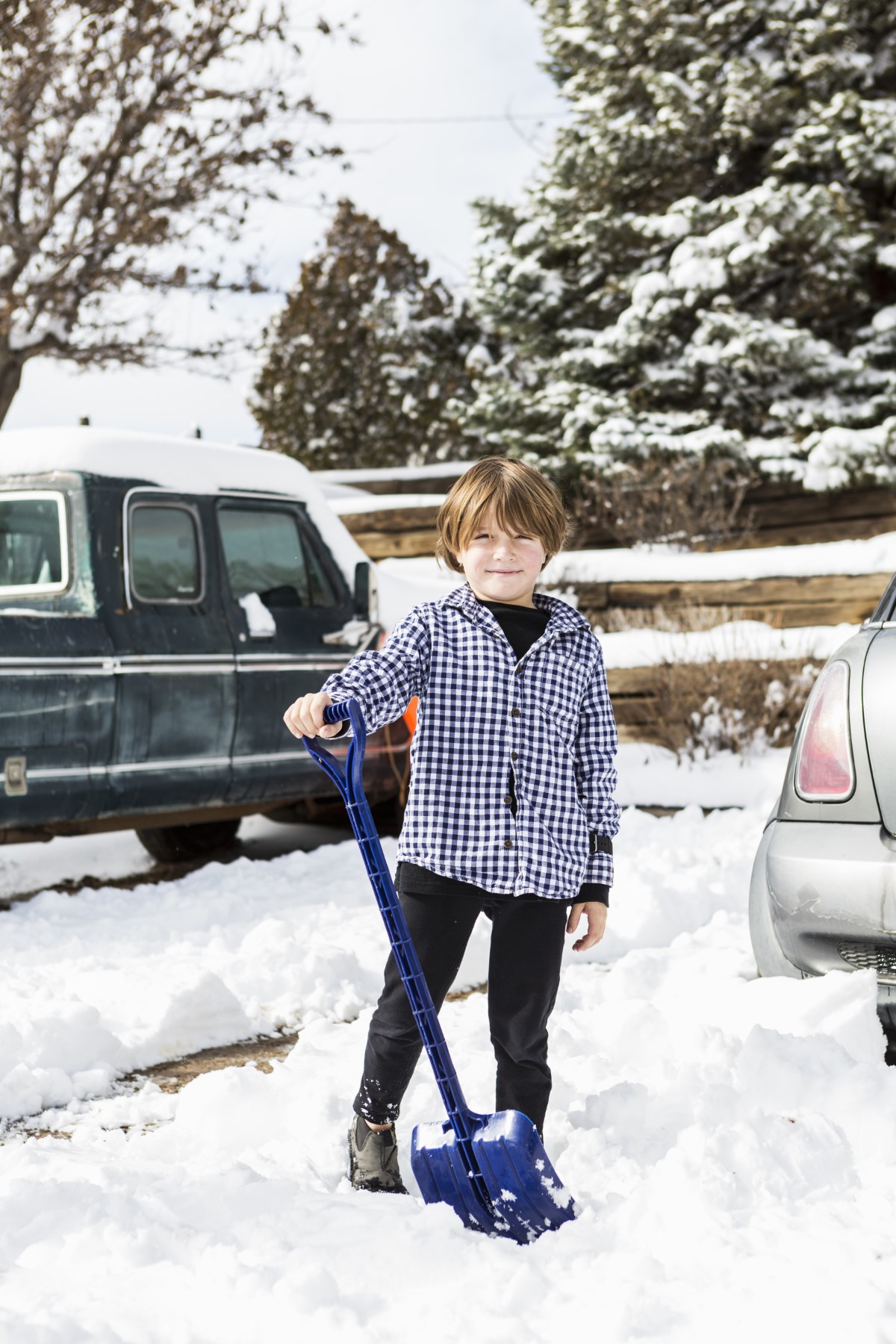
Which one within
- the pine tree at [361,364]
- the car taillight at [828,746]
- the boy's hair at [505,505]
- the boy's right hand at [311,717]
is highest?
the pine tree at [361,364]

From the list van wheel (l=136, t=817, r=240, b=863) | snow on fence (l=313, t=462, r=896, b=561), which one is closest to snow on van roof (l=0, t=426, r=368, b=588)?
van wheel (l=136, t=817, r=240, b=863)

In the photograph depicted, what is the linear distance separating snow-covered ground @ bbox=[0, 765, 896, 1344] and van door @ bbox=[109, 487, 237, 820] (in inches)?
52.5

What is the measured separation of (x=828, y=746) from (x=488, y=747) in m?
0.97

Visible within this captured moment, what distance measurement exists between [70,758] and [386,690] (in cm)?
340

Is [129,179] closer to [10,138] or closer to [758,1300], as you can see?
[10,138]

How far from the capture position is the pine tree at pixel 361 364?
21406 mm

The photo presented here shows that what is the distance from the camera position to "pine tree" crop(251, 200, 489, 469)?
21.4 m

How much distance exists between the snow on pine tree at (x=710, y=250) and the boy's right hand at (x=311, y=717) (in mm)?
12116

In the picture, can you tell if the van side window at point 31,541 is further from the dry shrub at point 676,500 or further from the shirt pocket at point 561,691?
the dry shrub at point 676,500

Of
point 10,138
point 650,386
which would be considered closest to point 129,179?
point 10,138

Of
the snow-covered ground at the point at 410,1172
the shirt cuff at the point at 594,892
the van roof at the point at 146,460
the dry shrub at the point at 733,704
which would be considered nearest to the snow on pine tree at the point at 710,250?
the dry shrub at the point at 733,704

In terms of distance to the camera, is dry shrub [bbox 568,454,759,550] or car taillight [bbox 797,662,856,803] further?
dry shrub [bbox 568,454,759,550]

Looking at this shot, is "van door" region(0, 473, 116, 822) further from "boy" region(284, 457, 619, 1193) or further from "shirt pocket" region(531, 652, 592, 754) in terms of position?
"shirt pocket" region(531, 652, 592, 754)

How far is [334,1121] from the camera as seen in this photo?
3.05 m
